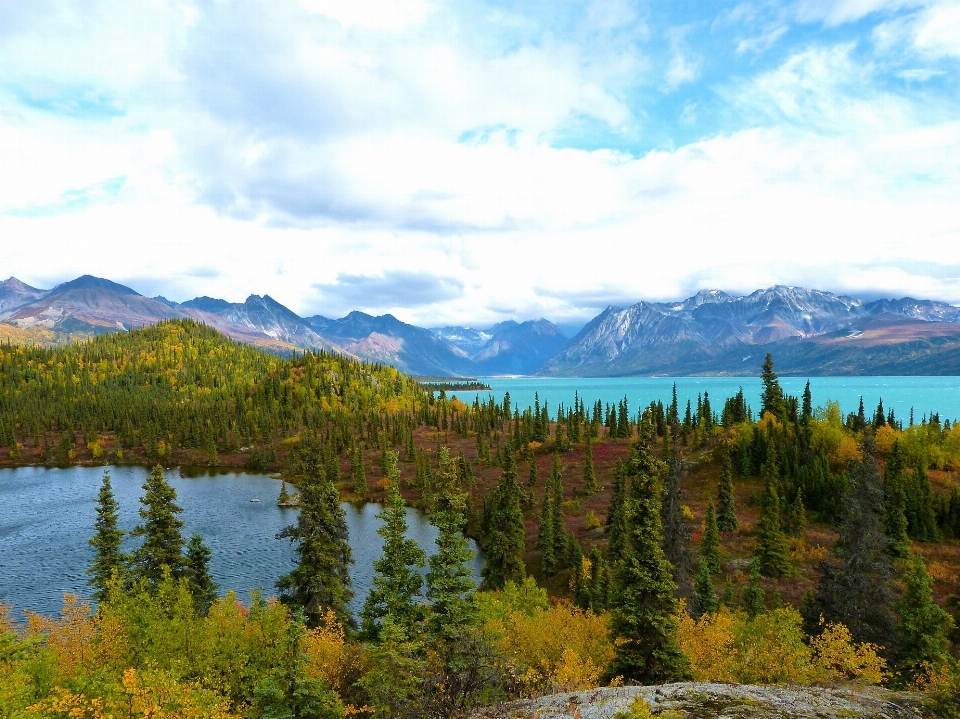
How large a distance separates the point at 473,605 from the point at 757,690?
15.4 meters

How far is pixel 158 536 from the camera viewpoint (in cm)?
4400

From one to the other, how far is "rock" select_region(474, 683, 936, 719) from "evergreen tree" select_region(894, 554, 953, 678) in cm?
2604

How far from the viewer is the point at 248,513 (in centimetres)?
11044

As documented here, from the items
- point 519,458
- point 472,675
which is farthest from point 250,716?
point 519,458

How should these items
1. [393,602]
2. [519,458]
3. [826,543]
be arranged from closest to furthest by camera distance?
[393,602]
[826,543]
[519,458]

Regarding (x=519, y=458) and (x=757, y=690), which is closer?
(x=757, y=690)

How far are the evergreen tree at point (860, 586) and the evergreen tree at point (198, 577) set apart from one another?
54.7 metres

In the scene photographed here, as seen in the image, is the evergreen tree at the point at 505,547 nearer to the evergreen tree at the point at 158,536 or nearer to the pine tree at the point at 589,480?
the evergreen tree at the point at 158,536

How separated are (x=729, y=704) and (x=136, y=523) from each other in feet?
381

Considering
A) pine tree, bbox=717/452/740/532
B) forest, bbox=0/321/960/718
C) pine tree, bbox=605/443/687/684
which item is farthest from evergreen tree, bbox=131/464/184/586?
pine tree, bbox=717/452/740/532

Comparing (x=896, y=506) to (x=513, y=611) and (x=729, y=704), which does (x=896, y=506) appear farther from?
(x=729, y=704)

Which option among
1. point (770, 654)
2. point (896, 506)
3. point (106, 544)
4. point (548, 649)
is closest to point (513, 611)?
point (548, 649)

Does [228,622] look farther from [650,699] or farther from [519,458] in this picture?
[519,458]

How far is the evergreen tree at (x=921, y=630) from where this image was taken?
126 ft
